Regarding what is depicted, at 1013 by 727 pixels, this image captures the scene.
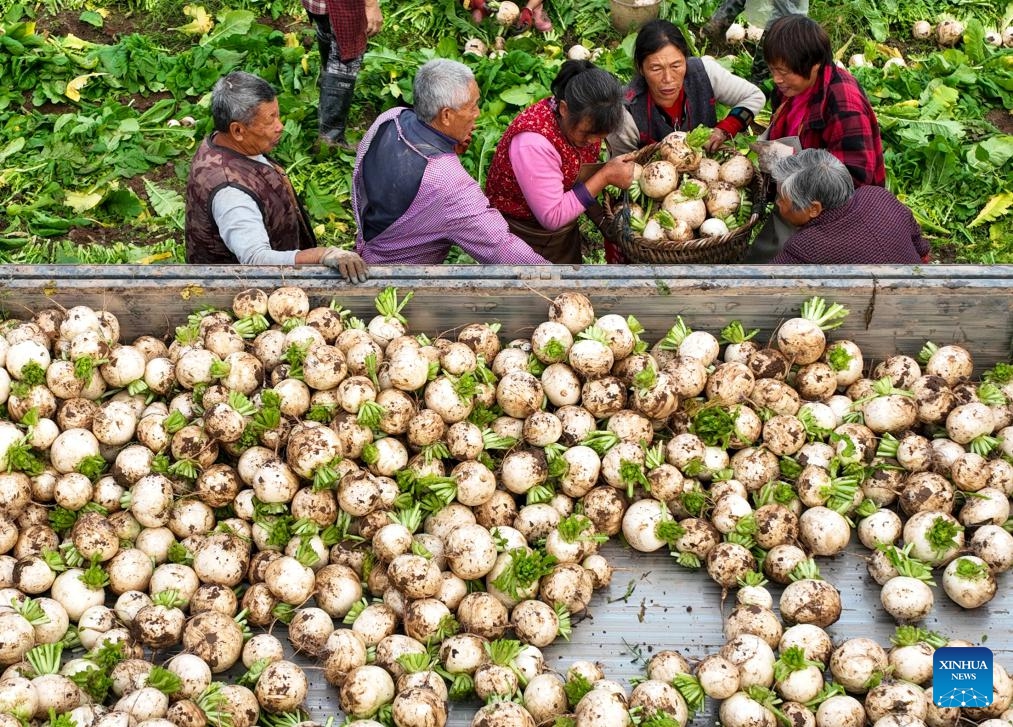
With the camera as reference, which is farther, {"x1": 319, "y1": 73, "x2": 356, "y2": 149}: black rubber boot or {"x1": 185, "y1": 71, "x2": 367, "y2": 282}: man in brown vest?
{"x1": 319, "y1": 73, "x2": 356, "y2": 149}: black rubber boot

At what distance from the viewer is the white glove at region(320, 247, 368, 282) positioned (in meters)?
4.35

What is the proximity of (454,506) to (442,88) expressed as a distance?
186cm

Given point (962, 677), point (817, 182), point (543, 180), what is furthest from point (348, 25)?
point (962, 677)

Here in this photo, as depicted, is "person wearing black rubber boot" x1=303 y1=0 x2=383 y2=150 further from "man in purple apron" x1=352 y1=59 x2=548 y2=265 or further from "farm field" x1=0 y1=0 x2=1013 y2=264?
"man in purple apron" x1=352 y1=59 x2=548 y2=265

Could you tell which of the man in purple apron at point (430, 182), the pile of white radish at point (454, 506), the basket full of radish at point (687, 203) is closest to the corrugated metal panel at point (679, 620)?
the pile of white radish at point (454, 506)

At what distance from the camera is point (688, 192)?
509 centimetres

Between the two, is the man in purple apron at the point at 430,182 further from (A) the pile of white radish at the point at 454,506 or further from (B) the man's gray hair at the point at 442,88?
(A) the pile of white radish at the point at 454,506

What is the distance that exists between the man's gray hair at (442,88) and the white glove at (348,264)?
73cm

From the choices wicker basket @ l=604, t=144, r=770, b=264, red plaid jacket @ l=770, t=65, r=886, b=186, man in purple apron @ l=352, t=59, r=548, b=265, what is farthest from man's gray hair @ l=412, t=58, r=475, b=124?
red plaid jacket @ l=770, t=65, r=886, b=186

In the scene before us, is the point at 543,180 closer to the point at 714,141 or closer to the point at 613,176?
the point at 613,176

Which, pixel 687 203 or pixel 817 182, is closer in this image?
pixel 817 182

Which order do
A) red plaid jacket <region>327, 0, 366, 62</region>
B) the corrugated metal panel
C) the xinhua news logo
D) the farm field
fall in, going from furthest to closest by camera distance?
1. the farm field
2. red plaid jacket <region>327, 0, 366, 62</region>
3. the corrugated metal panel
4. the xinhua news logo

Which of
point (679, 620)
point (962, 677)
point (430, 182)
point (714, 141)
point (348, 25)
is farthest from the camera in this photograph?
point (348, 25)

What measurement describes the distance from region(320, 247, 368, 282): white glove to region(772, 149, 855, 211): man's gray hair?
2.07 m
